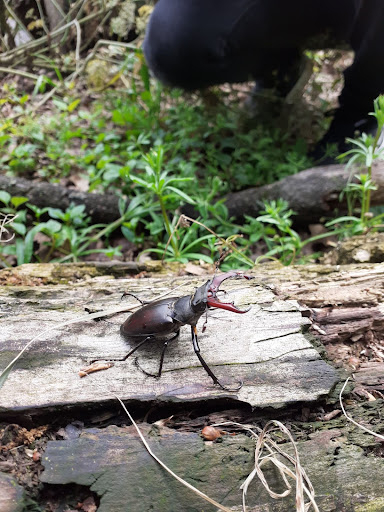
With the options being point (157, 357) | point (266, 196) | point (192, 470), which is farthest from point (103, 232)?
point (192, 470)

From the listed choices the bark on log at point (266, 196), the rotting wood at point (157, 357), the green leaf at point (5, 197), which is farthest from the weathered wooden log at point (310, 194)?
the green leaf at point (5, 197)

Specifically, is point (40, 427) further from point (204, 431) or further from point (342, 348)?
point (342, 348)

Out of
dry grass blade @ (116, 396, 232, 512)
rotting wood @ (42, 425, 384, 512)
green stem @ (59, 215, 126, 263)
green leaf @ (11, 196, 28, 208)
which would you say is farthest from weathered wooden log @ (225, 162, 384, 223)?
dry grass blade @ (116, 396, 232, 512)

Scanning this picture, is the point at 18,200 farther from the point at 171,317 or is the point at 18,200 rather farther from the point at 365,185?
the point at 365,185

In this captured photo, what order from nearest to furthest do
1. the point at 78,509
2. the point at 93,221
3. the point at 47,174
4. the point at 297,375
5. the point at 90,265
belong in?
the point at 78,509 → the point at 297,375 → the point at 90,265 → the point at 93,221 → the point at 47,174

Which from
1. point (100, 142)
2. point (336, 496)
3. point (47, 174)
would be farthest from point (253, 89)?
point (336, 496)

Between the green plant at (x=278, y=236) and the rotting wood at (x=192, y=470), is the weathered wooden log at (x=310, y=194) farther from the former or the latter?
the rotting wood at (x=192, y=470)

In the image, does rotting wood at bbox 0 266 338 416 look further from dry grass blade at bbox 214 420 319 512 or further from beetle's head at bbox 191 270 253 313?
beetle's head at bbox 191 270 253 313
